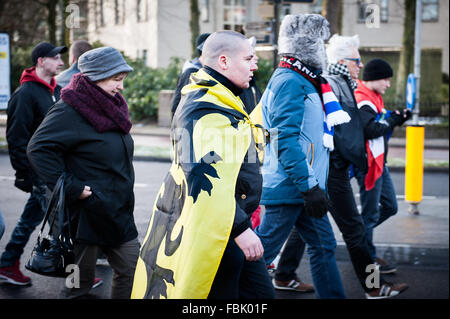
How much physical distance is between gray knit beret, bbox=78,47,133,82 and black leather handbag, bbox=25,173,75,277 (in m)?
0.62

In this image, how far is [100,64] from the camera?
3879 mm

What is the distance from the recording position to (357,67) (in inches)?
220

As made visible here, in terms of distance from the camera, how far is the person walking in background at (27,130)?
5164 millimetres

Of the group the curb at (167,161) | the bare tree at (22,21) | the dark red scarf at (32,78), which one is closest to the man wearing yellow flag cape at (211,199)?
the dark red scarf at (32,78)

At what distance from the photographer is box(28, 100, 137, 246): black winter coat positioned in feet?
12.3

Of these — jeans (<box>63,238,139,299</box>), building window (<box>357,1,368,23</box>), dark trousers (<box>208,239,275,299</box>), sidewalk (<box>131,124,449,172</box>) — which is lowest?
sidewalk (<box>131,124,449,172</box>)

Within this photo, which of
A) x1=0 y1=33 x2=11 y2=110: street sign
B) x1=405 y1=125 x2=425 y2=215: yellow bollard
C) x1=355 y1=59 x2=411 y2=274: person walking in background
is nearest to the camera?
x1=355 y1=59 x2=411 y2=274: person walking in background

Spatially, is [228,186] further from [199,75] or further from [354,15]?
[354,15]

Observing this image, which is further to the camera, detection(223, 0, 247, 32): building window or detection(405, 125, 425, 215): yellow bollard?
detection(223, 0, 247, 32): building window

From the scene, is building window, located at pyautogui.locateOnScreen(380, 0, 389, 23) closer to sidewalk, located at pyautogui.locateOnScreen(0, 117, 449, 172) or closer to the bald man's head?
sidewalk, located at pyautogui.locateOnScreen(0, 117, 449, 172)

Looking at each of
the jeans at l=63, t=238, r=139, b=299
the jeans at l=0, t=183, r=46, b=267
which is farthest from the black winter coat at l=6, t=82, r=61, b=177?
the jeans at l=63, t=238, r=139, b=299

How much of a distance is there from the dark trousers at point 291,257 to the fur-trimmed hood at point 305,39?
1.50 metres

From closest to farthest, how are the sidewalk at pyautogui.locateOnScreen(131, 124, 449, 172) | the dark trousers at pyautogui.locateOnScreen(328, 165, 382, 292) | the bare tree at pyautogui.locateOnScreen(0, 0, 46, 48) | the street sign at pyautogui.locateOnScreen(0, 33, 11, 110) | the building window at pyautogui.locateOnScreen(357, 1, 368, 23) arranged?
the dark trousers at pyautogui.locateOnScreen(328, 165, 382, 292)
the street sign at pyautogui.locateOnScreen(0, 33, 11, 110)
the sidewalk at pyautogui.locateOnScreen(131, 124, 449, 172)
the bare tree at pyautogui.locateOnScreen(0, 0, 46, 48)
the building window at pyautogui.locateOnScreen(357, 1, 368, 23)

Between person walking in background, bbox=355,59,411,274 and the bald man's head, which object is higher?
the bald man's head
